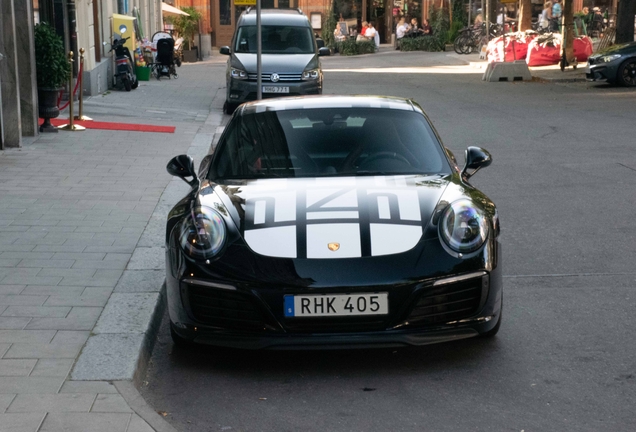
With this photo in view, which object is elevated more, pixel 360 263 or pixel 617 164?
pixel 360 263

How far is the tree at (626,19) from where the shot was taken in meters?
29.1

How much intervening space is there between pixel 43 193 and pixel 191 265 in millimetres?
5326

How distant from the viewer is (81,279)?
6.68m

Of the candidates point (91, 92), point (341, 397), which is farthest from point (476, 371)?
point (91, 92)

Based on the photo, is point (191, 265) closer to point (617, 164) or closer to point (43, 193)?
point (43, 193)

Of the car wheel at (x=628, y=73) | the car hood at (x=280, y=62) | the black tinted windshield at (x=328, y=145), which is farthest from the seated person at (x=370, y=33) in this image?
the black tinted windshield at (x=328, y=145)

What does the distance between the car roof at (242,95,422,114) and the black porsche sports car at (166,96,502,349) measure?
862 millimetres

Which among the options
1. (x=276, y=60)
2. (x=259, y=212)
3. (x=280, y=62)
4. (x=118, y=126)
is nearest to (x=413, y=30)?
(x=276, y=60)

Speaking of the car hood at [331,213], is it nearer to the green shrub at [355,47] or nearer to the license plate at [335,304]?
the license plate at [335,304]

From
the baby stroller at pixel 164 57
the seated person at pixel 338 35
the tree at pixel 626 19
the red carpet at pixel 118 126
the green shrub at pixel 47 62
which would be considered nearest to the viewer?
the green shrub at pixel 47 62

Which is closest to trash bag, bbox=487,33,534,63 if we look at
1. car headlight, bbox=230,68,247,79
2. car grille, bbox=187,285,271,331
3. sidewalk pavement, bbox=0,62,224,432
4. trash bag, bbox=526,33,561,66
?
trash bag, bbox=526,33,561,66

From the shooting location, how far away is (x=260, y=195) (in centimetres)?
557

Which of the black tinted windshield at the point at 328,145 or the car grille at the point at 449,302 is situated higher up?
the black tinted windshield at the point at 328,145

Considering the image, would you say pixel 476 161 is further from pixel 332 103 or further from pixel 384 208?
pixel 384 208
